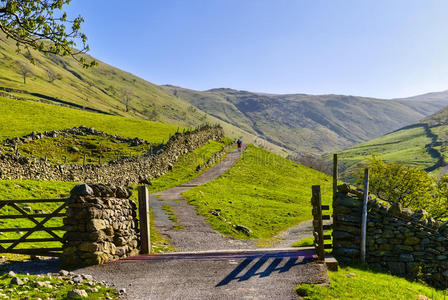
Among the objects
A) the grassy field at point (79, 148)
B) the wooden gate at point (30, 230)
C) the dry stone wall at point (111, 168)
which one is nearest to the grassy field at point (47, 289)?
the wooden gate at point (30, 230)

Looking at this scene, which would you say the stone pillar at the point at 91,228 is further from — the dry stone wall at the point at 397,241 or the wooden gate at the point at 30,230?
the dry stone wall at the point at 397,241

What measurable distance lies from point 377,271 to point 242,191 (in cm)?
3083

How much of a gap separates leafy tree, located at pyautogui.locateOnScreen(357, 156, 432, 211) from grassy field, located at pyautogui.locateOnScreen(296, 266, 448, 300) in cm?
2777

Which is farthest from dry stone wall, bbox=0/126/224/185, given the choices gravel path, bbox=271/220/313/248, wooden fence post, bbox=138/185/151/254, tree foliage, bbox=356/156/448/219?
tree foliage, bbox=356/156/448/219

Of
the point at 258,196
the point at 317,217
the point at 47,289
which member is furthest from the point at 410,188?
the point at 47,289

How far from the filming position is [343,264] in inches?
530

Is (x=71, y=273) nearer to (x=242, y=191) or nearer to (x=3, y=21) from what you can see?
(x=3, y=21)

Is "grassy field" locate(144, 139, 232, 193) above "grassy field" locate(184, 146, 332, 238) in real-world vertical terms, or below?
above

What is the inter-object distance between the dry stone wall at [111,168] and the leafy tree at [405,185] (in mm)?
30531

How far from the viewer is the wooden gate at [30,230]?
12547 mm

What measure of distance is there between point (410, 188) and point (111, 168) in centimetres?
3772

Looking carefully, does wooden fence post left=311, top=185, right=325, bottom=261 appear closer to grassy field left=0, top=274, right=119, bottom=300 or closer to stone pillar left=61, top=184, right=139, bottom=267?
grassy field left=0, top=274, right=119, bottom=300

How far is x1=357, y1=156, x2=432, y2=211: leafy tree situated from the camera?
37656 mm

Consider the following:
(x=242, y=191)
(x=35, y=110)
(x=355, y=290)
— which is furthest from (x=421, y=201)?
(x=35, y=110)
